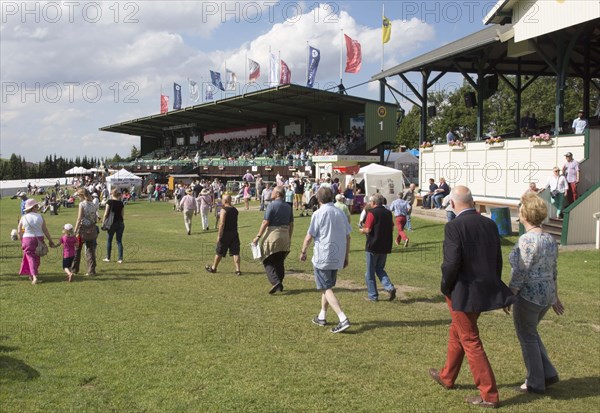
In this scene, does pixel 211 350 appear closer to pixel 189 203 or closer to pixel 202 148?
pixel 189 203

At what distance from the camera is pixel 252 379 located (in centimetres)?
509

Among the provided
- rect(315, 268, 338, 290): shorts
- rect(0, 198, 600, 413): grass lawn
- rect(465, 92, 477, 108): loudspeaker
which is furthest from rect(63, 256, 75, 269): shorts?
rect(465, 92, 477, 108): loudspeaker

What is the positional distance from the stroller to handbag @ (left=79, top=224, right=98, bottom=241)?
49.5 ft

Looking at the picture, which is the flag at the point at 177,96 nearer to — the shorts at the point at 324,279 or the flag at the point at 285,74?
the flag at the point at 285,74

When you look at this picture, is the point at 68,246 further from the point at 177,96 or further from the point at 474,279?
the point at 177,96

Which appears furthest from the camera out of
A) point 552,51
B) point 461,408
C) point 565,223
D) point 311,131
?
point 311,131

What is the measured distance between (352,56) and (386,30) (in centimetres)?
376

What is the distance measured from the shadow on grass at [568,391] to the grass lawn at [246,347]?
17 millimetres

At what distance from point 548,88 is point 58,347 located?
169 feet

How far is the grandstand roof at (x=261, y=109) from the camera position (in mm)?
39250

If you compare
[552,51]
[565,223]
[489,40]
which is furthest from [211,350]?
[552,51]

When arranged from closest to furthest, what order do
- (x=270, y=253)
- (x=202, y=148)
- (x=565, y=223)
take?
(x=270, y=253) → (x=565, y=223) → (x=202, y=148)

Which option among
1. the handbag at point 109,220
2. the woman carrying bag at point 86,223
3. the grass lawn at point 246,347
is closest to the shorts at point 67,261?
the woman carrying bag at point 86,223

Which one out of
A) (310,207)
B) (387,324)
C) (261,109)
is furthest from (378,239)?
(261,109)
